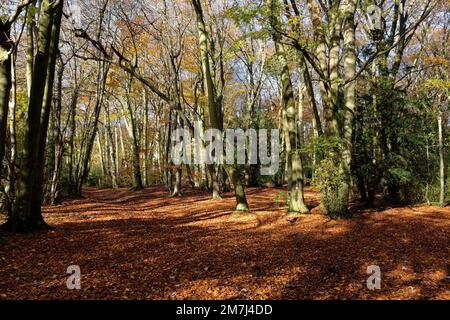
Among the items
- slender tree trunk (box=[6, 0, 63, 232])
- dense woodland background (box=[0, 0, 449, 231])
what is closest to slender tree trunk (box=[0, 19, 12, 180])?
dense woodland background (box=[0, 0, 449, 231])

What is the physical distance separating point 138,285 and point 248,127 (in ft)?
58.2

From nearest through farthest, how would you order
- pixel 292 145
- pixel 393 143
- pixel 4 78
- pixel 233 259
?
pixel 233 259 → pixel 4 78 → pixel 292 145 → pixel 393 143

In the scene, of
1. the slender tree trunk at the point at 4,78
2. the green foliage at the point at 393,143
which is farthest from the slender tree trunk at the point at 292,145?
the slender tree trunk at the point at 4,78

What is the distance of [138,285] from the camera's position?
394cm

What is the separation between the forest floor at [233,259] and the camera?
12.3 feet

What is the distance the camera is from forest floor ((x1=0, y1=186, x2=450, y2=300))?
375 centimetres

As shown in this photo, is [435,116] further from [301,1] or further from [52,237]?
[52,237]

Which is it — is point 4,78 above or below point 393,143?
above

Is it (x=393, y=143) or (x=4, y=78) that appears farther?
(x=393, y=143)

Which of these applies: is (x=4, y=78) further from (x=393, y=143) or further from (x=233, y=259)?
(x=393, y=143)

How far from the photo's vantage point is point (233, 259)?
5055mm

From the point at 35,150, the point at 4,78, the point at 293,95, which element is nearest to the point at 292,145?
the point at 293,95

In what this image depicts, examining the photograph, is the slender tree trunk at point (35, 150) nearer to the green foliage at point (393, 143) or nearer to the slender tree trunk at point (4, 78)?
the slender tree trunk at point (4, 78)
